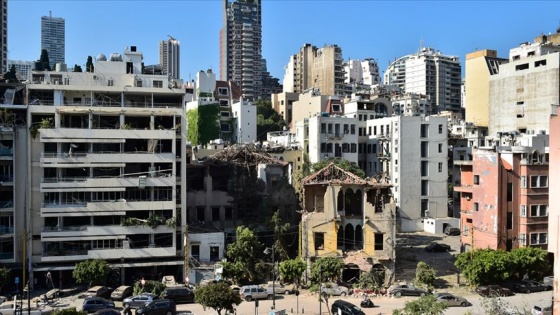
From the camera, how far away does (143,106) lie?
5375 cm

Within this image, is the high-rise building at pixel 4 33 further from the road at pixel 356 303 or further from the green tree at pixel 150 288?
the road at pixel 356 303

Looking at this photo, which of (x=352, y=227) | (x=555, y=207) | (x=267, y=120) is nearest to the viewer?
(x=555, y=207)

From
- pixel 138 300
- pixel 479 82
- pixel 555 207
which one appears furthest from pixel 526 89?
pixel 555 207

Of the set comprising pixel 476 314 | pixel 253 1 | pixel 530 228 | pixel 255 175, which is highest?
pixel 253 1

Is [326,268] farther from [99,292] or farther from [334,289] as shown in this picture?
[99,292]

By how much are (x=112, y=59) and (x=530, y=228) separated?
134 feet

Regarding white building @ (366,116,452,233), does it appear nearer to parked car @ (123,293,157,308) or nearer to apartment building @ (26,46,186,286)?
apartment building @ (26,46,186,286)

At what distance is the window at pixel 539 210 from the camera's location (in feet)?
174

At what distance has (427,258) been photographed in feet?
190

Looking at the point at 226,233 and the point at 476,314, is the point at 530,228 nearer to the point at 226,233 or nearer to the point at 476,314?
the point at 476,314

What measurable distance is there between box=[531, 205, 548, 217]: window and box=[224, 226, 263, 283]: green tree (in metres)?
Result: 24.1

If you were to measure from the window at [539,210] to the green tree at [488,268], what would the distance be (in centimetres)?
707

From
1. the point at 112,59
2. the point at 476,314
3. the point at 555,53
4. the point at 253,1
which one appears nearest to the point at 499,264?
the point at 476,314

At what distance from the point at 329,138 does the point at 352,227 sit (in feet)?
82.8
